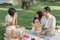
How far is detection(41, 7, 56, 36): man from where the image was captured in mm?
5578

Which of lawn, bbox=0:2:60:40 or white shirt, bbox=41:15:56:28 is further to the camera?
lawn, bbox=0:2:60:40

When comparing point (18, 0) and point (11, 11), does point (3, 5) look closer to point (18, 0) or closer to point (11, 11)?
point (18, 0)

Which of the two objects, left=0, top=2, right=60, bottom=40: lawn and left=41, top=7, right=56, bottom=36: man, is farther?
left=0, top=2, right=60, bottom=40: lawn

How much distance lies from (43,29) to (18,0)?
6.82 m

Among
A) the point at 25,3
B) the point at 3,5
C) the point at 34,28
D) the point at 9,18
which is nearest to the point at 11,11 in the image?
the point at 9,18

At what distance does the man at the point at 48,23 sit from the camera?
5.58 metres

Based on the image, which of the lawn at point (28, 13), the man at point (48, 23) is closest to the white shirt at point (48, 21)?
the man at point (48, 23)

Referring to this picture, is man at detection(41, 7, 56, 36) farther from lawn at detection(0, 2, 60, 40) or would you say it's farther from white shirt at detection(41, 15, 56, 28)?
lawn at detection(0, 2, 60, 40)

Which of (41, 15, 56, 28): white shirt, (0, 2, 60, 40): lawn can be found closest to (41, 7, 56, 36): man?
(41, 15, 56, 28): white shirt

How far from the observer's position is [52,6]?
11.8 metres

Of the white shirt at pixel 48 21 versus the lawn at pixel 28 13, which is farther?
the lawn at pixel 28 13

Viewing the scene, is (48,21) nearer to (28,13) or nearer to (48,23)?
(48,23)

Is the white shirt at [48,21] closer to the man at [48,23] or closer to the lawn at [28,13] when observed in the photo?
the man at [48,23]

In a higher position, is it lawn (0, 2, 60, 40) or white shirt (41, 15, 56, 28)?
white shirt (41, 15, 56, 28)
